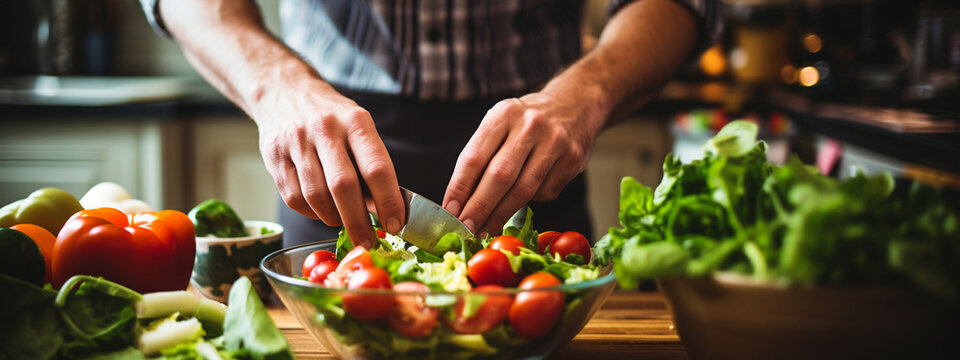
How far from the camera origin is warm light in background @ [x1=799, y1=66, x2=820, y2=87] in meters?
2.58

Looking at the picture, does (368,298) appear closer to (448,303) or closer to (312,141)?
(448,303)

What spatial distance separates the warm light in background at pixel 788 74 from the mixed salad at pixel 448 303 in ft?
8.38

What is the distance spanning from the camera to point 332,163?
67 centimetres

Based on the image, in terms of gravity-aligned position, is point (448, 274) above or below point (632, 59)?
below

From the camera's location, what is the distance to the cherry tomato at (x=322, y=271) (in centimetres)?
61

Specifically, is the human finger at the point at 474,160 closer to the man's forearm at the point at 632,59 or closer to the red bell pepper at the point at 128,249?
the man's forearm at the point at 632,59

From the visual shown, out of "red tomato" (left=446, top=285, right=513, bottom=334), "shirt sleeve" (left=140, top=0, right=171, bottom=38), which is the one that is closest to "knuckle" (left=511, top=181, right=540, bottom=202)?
"red tomato" (left=446, top=285, right=513, bottom=334)

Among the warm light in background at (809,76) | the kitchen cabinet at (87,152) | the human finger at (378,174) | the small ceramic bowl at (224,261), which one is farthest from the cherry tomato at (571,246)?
the warm light in background at (809,76)

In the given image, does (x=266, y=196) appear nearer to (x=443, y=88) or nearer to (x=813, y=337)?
(x=443, y=88)

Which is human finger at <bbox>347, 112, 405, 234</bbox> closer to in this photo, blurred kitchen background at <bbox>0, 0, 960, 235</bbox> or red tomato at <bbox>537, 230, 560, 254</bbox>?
red tomato at <bbox>537, 230, 560, 254</bbox>

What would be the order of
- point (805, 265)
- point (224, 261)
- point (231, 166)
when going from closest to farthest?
1. point (805, 265)
2. point (224, 261)
3. point (231, 166)

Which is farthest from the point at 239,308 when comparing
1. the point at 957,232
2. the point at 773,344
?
the point at 957,232

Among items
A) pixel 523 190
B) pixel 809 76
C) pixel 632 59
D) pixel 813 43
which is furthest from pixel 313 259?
pixel 813 43

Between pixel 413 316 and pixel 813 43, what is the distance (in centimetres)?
257
